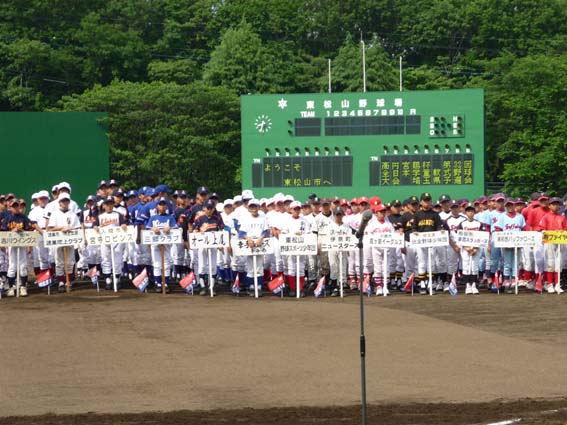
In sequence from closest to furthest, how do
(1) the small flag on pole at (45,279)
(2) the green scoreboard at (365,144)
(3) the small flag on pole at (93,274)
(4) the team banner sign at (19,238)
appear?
(4) the team banner sign at (19,238)
(1) the small flag on pole at (45,279)
(3) the small flag on pole at (93,274)
(2) the green scoreboard at (365,144)

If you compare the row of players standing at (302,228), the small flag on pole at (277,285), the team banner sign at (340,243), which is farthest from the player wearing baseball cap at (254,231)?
the team banner sign at (340,243)

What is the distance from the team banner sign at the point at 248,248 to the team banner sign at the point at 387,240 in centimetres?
220

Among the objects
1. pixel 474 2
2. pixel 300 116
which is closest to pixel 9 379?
pixel 300 116

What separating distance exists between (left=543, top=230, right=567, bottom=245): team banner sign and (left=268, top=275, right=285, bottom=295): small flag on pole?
5.60 m

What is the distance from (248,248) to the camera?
Result: 23922 millimetres

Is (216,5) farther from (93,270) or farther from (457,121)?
(93,270)

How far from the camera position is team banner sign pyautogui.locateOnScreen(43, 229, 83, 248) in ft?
78.7

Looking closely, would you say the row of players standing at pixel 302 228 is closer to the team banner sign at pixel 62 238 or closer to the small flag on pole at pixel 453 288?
the team banner sign at pixel 62 238

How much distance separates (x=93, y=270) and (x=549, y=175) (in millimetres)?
27657

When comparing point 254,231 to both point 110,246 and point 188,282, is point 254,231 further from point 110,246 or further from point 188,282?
point 110,246

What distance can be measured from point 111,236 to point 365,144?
1056cm

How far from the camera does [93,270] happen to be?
2556 centimetres

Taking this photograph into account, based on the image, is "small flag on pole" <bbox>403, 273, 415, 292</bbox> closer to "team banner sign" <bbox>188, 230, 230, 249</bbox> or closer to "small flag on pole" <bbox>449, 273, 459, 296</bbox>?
"small flag on pole" <bbox>449, 273, 459, 296</bbox>

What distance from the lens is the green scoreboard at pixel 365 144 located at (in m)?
32.2
